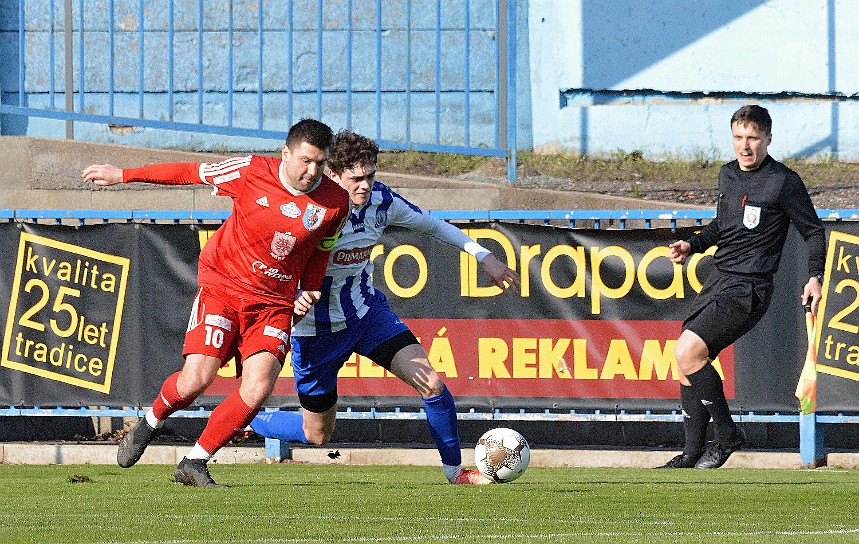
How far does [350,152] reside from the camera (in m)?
8.09

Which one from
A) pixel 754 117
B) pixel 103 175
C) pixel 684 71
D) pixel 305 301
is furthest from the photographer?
pixel 684 71

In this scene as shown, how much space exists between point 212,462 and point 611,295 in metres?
3.22

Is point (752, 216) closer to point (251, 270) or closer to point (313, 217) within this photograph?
point (313, 217)

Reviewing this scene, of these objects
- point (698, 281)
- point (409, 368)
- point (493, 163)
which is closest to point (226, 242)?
point (409, 368)

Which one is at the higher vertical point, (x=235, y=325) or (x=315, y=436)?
(x=235, y=325)

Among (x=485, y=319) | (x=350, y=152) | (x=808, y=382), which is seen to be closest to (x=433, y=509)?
(x=350, y=152)

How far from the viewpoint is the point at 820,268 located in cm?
863

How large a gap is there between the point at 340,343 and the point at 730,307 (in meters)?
2.37

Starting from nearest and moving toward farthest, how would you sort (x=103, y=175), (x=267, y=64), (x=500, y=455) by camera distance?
1. (x=103, y=175)
2. (x=500, y=455)
3. (x=267, y=64)

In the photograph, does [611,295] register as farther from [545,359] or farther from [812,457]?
[812,457]

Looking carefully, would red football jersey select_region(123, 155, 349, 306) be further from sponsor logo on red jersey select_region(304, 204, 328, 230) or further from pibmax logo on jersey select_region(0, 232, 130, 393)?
pibmax logo on jersey select_region(0, 232, 130, 393)

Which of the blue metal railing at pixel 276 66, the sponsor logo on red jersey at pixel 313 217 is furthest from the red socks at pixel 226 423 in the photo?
the blue metal railing at pixel 276 66

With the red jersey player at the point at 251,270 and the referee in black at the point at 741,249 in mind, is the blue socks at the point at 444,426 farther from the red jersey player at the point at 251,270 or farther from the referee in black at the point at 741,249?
the referee in black at the point at 741,249

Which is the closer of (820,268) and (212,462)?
(820,268)
